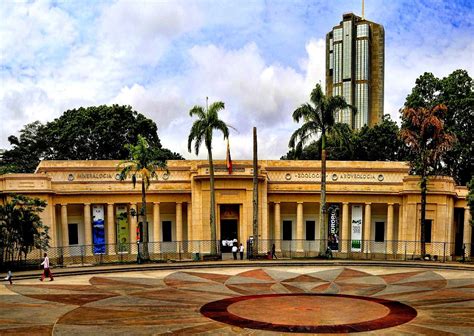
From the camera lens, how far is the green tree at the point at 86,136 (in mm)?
64625

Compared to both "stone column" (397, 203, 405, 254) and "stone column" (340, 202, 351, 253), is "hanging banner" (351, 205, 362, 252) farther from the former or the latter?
"stone column" (397, 203, 405, 254)

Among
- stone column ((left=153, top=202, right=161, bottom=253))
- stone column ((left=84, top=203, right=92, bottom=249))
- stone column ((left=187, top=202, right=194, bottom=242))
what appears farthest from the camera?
stone column ((left=187, top=202, right=194, bottom=242))

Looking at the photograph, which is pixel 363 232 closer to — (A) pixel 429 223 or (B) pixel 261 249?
(A) pixel 429 223

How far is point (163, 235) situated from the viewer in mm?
49188

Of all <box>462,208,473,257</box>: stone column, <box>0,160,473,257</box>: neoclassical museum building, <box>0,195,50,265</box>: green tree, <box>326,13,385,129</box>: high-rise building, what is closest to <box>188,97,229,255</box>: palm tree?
<box>0,160,473,257</box>: neoclassical museum building

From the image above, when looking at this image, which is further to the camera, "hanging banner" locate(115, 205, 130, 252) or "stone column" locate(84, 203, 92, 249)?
"hanging banner" locate(115, 205, 130, 252)

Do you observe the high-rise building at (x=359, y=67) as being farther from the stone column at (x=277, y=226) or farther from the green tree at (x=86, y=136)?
the stone column at (x=277, y=226)

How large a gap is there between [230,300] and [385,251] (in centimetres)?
2747

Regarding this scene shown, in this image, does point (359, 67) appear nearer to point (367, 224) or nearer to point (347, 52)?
point (347, 52)

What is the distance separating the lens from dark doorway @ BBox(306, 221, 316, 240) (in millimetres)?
49312

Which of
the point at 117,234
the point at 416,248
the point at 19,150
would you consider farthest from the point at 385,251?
the point at 19,150

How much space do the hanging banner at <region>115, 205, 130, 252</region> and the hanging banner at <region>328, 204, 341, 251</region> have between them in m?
20.8

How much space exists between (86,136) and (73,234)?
72.0ft

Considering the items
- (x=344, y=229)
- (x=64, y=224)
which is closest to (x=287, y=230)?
(x=344, y=229)
